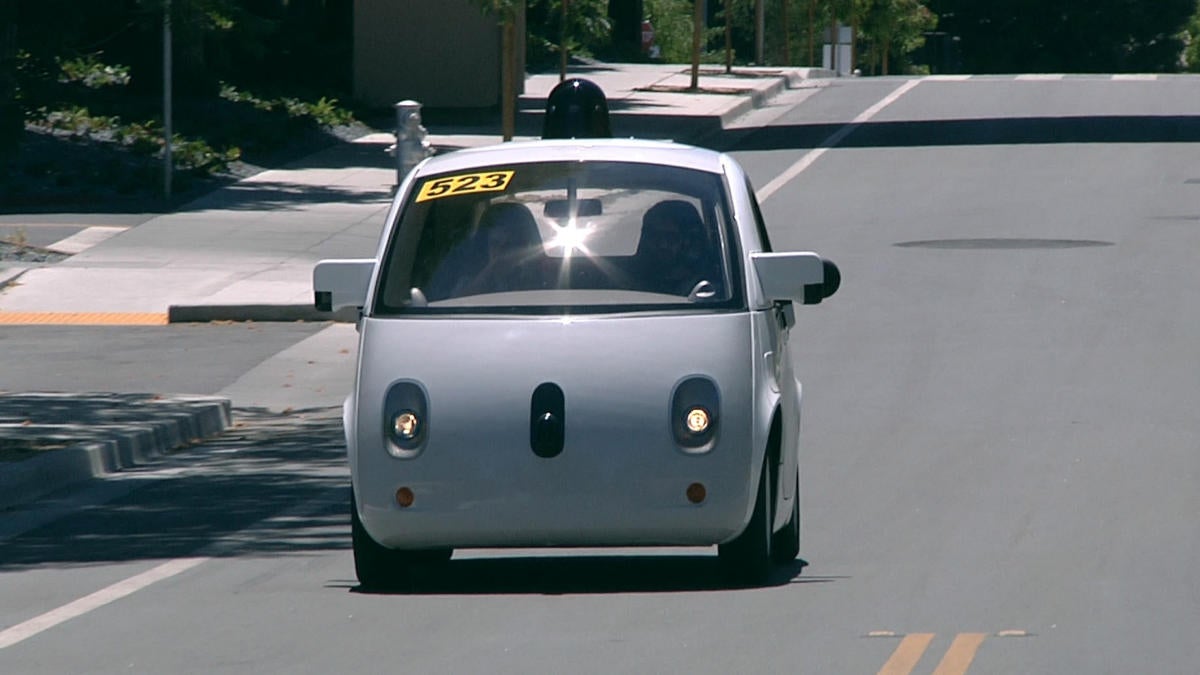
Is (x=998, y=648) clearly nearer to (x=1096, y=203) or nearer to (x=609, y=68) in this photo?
(x=1096, y=203)

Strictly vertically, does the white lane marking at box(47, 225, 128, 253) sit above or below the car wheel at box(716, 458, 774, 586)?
below

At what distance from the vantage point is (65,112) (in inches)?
1348

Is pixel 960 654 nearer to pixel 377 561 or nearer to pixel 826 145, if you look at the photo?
pixel 377 561

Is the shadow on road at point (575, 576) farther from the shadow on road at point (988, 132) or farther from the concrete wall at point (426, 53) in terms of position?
the concrete wall at point (426, 53)

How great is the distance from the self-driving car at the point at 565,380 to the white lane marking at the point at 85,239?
16.5 m

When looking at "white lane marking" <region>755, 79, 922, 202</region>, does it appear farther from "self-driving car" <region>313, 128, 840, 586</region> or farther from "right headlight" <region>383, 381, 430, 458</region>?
"right headlight" <region>383, 381, 430, 458</region>

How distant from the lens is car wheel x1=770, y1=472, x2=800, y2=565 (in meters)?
10.3

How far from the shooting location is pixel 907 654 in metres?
8.34

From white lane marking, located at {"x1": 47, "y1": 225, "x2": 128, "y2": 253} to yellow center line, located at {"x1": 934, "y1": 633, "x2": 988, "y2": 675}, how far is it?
1821 cm

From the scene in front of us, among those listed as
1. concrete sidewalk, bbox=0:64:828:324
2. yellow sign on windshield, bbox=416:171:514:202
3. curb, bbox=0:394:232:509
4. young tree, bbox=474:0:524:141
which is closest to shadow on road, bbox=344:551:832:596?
yellow sign on windshield, bbox=416:171:514:202

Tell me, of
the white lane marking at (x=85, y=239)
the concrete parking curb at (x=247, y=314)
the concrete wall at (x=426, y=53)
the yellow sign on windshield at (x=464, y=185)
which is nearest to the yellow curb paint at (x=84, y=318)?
the concrete parking curb at (x=247, y=314)

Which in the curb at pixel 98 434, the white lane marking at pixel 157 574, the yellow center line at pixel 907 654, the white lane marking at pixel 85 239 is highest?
the yellow center line at pixel 907 654

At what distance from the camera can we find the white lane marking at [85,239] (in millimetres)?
25703

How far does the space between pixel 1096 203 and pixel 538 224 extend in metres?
19.2
